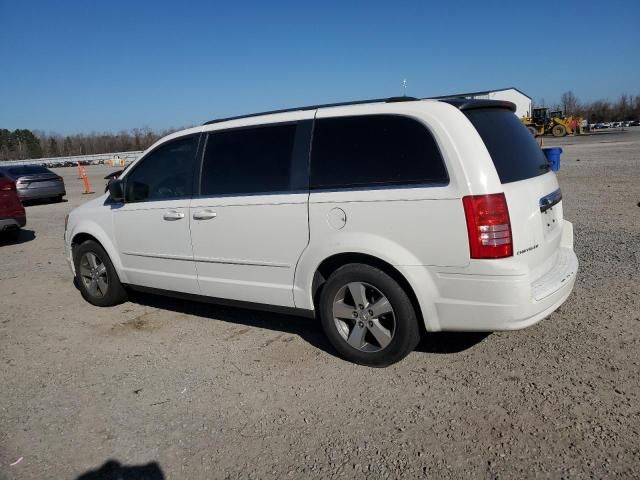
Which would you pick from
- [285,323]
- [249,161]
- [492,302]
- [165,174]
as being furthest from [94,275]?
[492,302]

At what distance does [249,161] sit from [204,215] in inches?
23.9

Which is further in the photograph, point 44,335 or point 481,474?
point 44,335

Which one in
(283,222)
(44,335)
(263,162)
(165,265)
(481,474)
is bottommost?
(481,474)

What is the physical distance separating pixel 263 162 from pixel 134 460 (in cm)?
232

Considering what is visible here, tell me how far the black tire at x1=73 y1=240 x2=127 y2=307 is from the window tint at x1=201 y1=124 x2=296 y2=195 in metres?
1.73

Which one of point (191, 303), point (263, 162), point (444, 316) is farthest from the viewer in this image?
point (191, 303)

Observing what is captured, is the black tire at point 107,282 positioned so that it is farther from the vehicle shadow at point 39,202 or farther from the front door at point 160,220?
the vehicle shadow at point 39,202

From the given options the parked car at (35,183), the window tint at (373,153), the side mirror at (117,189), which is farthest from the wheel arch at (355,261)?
the parked car at (35,183)

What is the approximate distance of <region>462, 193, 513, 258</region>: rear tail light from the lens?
10.1ft

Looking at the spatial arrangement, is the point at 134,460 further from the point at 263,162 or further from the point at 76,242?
the point at 76,242

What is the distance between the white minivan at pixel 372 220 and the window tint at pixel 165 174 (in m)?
0.03

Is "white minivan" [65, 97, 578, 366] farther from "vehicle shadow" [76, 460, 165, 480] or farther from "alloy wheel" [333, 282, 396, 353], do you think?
"vehicle shadow" [76, 460, 165, 480]

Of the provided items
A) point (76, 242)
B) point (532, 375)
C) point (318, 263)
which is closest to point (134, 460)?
point (318, 263)

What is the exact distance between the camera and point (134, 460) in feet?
9.30
